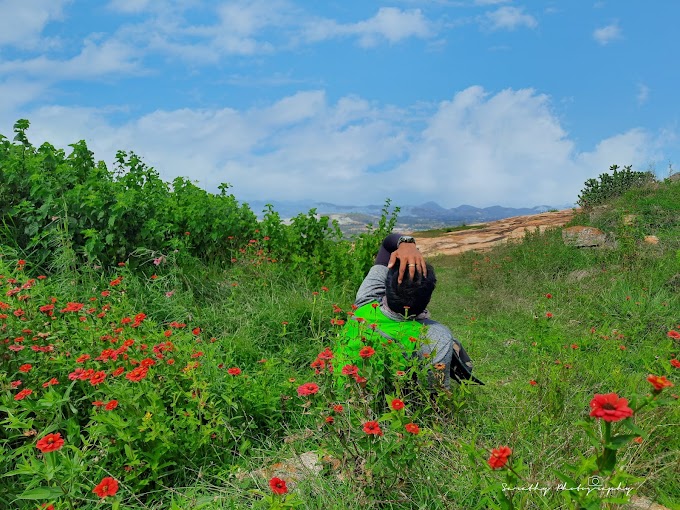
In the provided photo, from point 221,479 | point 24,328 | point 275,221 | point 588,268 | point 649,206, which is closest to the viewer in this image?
point 221,479

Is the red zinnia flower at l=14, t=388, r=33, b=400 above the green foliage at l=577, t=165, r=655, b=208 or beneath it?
beneath

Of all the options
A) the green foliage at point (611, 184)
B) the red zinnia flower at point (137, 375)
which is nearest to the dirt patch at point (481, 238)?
the green foliage at point (611, 184)

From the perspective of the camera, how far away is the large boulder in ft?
33.8

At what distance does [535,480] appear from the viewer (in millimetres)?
2059

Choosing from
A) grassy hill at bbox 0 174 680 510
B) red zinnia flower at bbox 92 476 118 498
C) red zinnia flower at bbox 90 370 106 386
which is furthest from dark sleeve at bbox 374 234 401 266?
red zinnia flower at bbox 92 476 118 498

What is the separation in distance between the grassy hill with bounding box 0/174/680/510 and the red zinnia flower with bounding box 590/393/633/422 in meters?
0.06

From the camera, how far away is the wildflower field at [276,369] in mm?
2123

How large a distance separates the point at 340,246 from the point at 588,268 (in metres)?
4.87

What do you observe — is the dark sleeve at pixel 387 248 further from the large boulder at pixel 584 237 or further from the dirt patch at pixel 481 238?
the dirt patch at pixel 481 238

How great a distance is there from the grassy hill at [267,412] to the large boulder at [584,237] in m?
4.20

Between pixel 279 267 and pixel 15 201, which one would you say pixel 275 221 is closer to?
pixel 279 267

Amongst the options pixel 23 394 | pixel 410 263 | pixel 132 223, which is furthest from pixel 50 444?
pixel 132 223

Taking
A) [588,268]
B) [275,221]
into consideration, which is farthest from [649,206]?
[275,221]

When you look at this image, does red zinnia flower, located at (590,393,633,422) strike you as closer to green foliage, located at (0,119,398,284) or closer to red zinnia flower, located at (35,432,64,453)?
red zinnia flower, located at (35,432,64,453)
